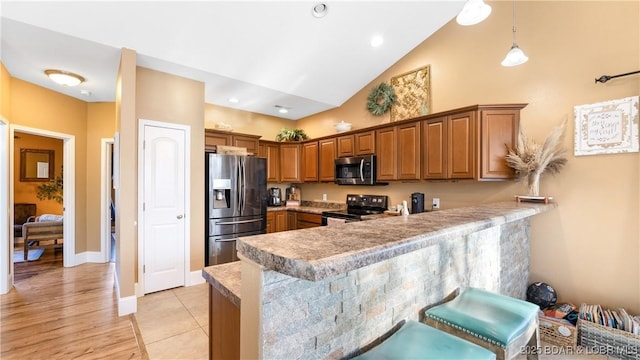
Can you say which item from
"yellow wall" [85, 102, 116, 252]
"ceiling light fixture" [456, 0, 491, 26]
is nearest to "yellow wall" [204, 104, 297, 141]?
"yellow wall" [85, 102, 116, 252]

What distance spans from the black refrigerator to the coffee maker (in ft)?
3.45

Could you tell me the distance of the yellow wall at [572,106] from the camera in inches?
92.4

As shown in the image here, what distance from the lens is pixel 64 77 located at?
3326mm

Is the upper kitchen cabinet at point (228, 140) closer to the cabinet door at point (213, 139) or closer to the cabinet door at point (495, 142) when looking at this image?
the cabinet door at point (213, 139)

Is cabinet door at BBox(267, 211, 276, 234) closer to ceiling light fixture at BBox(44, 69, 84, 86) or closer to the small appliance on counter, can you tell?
the small appliance on counter

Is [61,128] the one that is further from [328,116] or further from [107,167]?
[328,116]

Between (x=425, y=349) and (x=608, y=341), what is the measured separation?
2271 millimetres

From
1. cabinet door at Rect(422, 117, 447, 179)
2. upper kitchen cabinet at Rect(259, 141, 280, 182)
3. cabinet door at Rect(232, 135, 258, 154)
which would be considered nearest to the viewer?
cabinet door at Rect(422, 117, 447, 179)

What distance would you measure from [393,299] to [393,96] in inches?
134

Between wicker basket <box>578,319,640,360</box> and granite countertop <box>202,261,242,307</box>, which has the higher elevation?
granite countertop <box>202,261,242,307</box>

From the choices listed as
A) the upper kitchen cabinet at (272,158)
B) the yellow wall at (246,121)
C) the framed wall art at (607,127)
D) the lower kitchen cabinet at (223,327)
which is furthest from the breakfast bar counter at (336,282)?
the yellow wall at (246,121)

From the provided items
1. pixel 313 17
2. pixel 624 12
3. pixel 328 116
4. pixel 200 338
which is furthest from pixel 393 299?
pixel 328 116

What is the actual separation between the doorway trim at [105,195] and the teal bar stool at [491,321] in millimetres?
5440

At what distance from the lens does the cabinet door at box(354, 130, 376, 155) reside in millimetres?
3972
